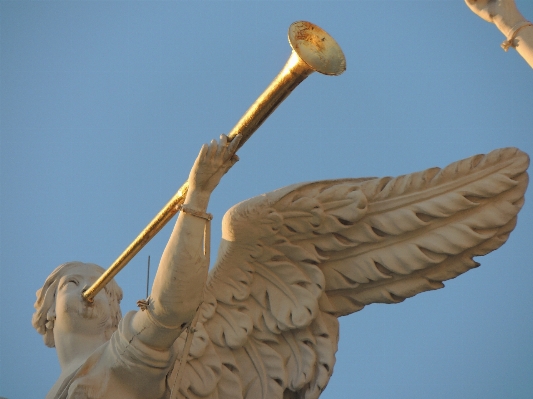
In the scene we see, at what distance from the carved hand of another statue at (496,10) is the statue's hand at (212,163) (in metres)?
2.53

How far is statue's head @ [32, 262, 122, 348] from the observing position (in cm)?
703

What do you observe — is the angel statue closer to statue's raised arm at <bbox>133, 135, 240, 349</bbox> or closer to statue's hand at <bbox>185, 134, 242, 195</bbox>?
statue's raised arm at <bbox>133, 135, 240, 349</bbox>

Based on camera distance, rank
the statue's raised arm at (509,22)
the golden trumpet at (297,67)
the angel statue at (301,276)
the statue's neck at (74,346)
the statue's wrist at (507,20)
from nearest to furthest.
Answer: the golden trumpet at (297,67), the angel statue at (301,276), the statue's neck at (74,346), the statue's raised arm at (509,22), the statue's wrist at (507,20)

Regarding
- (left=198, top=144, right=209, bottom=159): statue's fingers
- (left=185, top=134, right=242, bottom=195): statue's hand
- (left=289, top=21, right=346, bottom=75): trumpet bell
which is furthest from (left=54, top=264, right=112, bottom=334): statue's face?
(left=289, top=21, right=346, bottom=75): trumpet bell

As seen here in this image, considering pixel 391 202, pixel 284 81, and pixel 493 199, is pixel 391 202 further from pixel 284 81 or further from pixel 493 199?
pixel 284 81

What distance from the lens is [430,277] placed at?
673 cm

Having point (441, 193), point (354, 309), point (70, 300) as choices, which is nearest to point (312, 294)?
point (354, 309)

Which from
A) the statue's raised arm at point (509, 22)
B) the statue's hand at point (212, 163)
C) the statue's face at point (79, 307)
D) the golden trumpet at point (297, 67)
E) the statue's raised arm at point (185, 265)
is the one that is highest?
the statue's raised arm at point (509, 22)

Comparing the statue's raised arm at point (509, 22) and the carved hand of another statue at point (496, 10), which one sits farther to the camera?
the carved hand of another statue at point (496, 10)

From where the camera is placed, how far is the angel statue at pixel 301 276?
6562mm

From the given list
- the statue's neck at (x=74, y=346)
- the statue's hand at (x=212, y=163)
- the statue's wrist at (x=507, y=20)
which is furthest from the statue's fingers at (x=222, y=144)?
the statue's wrist at (x=507, y=20)

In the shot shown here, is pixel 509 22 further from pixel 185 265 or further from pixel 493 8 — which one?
pixel 185 265

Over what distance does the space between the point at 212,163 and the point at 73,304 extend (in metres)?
1.76

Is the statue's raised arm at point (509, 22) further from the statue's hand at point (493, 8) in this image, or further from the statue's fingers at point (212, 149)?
the statue's fingers at point (212, 149)
